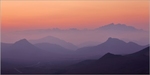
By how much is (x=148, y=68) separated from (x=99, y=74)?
13356 millimetres

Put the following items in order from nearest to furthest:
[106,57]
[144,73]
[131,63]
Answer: [144,73]
[131,63]
[106,57]

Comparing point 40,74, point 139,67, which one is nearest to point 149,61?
point 139,67

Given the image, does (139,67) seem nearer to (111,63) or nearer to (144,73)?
(144,73)

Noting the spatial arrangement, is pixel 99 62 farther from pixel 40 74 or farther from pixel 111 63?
pixel 40 74

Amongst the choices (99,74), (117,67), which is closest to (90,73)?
(99,74)

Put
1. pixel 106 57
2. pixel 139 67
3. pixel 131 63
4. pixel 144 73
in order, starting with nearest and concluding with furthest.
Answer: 1. pixel 144 73
2. pixel 139 67
3. pixel 131 63
4. pixel 106 57

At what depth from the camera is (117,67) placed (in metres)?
83.9

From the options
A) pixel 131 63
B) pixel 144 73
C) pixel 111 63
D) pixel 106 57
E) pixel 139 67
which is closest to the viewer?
pixel 144 73

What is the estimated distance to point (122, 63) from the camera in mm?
85688

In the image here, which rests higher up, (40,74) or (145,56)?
(145,56)

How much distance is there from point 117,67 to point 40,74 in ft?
78.1

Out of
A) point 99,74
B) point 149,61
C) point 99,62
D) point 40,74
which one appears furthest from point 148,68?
point 40,74

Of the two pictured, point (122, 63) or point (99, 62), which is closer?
point (122, 63)

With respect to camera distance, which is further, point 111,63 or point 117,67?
point 111,63
